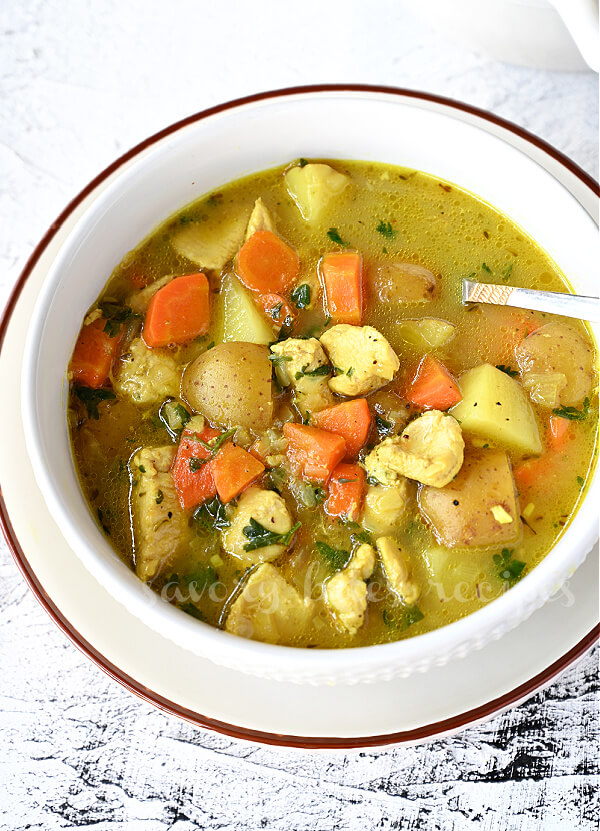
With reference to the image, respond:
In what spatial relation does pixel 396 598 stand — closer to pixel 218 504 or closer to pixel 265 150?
pixel 218 504

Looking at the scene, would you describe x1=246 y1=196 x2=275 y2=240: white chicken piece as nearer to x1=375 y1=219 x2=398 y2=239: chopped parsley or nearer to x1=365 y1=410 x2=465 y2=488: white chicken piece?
x1=375 y1=219 x2=398 y2=239: chopped parsley

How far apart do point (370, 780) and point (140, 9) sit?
3.18 m

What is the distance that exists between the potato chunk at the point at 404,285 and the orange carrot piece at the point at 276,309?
30 cm

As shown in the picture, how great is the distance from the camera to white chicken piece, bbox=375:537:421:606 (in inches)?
101

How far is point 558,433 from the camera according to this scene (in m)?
2.78

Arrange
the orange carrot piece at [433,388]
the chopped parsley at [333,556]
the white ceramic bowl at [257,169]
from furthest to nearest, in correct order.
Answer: the orange carrot piece at [433,388]
the chopped parsley at [333,556]
the white ceramic bowl at [257,169]

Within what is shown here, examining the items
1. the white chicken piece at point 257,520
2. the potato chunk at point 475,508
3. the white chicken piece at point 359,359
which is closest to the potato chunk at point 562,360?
the potato chunk at point 475,508

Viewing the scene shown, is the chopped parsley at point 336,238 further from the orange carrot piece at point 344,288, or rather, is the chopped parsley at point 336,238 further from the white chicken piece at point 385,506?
the white chicken piece at point 385,506

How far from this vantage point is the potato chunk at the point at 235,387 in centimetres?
271

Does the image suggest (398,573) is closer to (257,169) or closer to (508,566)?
(508,566)

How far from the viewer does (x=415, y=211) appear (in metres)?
3.01

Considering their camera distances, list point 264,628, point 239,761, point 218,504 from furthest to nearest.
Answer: point 239,761 → point 218,504 → point 264,628

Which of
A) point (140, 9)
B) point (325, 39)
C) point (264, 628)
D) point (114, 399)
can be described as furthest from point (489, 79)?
point (264, 628)

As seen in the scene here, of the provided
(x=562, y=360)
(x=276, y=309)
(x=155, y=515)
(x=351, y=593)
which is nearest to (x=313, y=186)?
(x=276, y=309)
